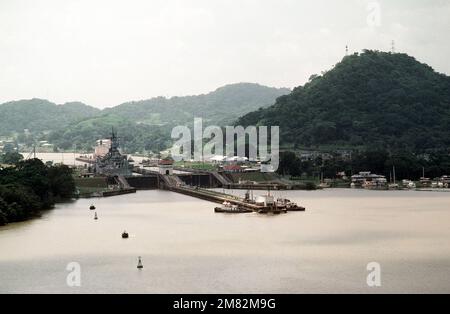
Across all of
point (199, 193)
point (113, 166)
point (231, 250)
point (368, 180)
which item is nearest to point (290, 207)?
point (199, 193)

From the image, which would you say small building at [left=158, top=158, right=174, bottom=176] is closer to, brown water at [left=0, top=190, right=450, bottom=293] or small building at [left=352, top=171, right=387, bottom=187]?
small building at [left=352, top=171, right=387, bottom=187]

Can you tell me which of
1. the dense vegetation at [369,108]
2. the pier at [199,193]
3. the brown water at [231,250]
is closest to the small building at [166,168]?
the pier at [199,193]

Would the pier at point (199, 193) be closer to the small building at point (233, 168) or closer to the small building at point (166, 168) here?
the small building at point (166, 168)

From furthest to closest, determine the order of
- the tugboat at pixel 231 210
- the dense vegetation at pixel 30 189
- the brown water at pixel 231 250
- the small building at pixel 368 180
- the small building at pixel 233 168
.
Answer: the small building at pixel 233 168
the small building at pixel 368 180
the tugboat at pixel 231 210
the dense vegetation at pixel 30 189
the brown water at pixel 231 250

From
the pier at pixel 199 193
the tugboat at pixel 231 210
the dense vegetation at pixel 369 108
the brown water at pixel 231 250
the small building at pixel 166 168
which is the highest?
the dense vegetation at pixel 369 108
